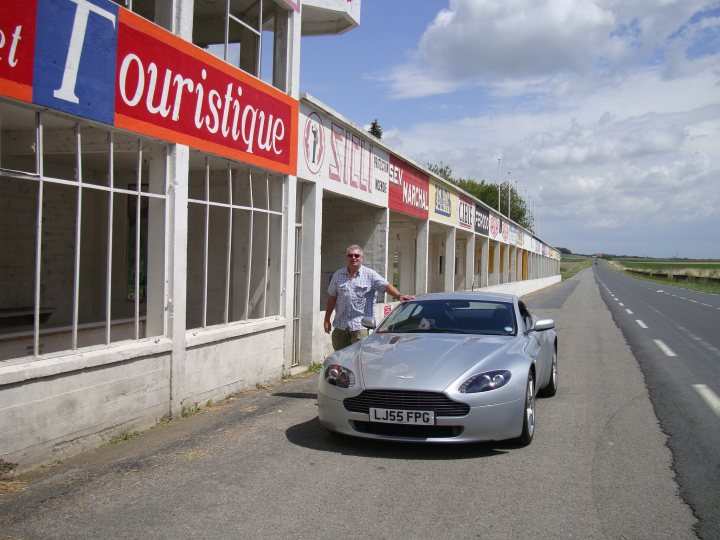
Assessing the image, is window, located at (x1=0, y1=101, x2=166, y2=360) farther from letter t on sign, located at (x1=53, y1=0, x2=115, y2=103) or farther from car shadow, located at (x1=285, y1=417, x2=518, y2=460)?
car shadow, located at (x1=285, y1=417, x2=518, y2=460)

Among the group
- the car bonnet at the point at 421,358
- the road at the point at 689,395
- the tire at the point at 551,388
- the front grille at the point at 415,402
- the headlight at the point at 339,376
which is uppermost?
the car bonnet at the point at 421,358

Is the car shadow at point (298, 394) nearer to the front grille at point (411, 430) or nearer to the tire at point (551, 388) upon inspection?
the front grille at point (411, 430)

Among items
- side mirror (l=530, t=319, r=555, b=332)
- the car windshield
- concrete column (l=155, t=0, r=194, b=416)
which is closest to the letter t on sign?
concrete column (l=155, t=0, r=194, b=416)

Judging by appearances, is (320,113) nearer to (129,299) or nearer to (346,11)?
(346,11)

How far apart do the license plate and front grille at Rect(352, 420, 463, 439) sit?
8 cm

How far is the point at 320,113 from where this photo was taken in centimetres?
1066

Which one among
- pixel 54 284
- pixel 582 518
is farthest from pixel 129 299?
pixel 582 518

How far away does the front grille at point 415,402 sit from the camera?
5246 mm

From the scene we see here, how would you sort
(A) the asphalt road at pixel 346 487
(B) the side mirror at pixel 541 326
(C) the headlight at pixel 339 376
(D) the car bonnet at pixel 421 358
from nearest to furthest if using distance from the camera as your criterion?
(A) the asphalt road at pixel 346 487, (D) the car bonnet at pixel 421 358, (C) the headlight at pixel 339 376, (B) the side mirror at pixel 541 326

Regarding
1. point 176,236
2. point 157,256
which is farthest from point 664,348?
point 157,256

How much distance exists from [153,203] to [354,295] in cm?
244

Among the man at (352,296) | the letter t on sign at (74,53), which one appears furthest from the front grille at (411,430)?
the letter t on sign at (74,53)

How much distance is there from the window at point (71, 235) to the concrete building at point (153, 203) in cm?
3

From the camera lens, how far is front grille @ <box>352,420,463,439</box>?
533 cm
